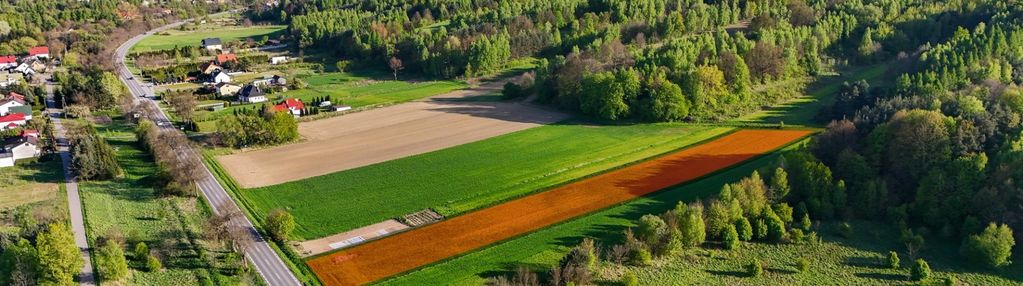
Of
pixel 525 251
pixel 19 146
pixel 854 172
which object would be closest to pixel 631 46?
pixel 854 172

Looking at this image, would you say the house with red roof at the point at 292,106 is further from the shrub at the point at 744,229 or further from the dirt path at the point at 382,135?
the shrub at the point at 744,229

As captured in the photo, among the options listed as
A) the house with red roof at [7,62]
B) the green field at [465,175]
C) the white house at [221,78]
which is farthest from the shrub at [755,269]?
the house with red roof at [7,62]

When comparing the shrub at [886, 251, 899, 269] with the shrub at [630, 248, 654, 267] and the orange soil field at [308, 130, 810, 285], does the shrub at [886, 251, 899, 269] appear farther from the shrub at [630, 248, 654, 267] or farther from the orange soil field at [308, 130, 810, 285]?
the orange soil field at [308, 130, 810, 285]

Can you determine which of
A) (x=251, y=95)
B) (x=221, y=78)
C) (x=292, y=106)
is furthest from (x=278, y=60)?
(x=292, y=106)

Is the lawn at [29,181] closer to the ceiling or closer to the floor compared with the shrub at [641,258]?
closer to the floor

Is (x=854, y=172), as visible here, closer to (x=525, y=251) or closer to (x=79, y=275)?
(x=525, y=251)

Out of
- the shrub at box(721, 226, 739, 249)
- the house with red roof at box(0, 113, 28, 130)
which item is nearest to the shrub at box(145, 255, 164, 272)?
the shrub at box(721, 226, 739, 249)

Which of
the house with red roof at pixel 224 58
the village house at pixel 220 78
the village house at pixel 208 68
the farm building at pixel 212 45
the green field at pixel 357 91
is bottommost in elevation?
the green field at pixel 357 91
